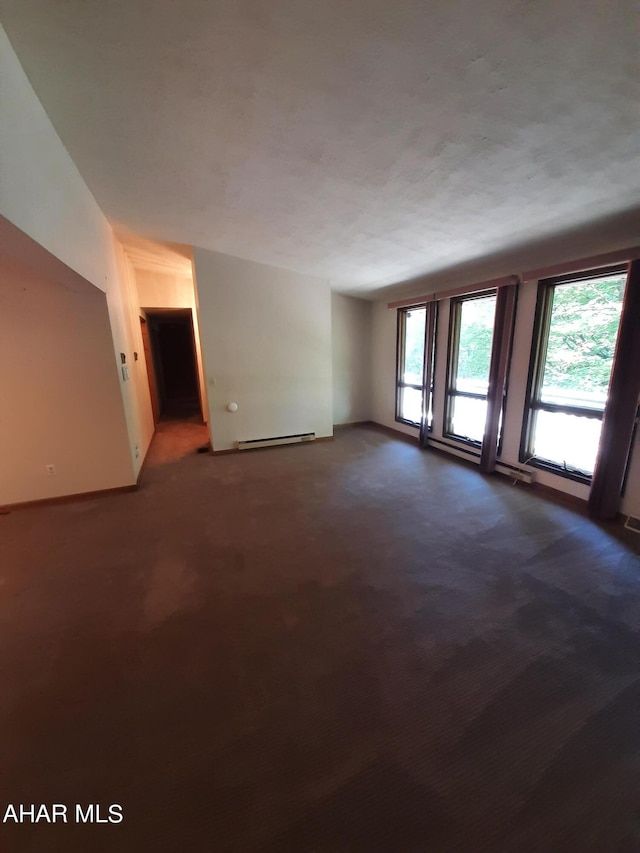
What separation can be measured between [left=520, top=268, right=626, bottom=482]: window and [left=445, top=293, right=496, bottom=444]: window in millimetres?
567

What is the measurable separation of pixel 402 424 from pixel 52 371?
4688 mm

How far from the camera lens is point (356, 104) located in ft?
5.08

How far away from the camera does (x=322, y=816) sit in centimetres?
99

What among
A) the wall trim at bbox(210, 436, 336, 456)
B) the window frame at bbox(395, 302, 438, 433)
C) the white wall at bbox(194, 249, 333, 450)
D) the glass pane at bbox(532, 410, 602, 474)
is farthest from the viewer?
the wall trim at bbox(210, 436, 336, 456)

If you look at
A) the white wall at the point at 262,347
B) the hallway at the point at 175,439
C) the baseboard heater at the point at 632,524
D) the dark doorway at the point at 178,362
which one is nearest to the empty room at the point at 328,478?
the baseboard heater at the point at 632,524

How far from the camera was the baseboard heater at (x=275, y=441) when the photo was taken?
461 centimetres

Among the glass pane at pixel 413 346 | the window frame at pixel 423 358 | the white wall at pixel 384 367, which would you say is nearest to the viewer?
the window frame at pixel 423 358

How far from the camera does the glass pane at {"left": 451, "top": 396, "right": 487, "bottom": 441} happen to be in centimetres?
394

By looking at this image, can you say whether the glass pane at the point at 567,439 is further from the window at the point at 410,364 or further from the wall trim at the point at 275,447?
the wall trim at the point at 275,447

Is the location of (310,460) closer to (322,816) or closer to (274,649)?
(274,649)

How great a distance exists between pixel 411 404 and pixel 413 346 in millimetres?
952

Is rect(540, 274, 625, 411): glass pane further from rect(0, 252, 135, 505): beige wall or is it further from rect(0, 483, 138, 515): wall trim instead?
rect(0, 483, 138, 515): wall trim

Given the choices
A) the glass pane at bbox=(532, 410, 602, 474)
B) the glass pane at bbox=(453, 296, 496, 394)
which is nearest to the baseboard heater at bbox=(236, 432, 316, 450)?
the glass pane at bbox=(453, 296, 496, 394)

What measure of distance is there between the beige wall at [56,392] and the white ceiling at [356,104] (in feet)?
3.71
